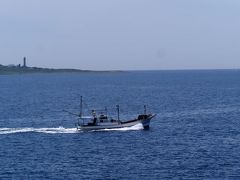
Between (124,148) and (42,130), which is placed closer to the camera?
(124,148)

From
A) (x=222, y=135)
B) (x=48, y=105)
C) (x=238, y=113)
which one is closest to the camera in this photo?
(x=222, y=135)

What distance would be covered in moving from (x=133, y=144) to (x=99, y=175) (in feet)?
78.1

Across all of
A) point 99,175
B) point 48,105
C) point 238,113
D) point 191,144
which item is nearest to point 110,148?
point 191,144

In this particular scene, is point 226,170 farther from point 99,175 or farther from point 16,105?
point 16,105

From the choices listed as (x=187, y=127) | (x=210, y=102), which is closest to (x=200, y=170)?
(x=187, y=127)

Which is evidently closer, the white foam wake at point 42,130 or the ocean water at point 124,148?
the ocean water at point 124,148

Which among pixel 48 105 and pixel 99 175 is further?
pixel 48 105

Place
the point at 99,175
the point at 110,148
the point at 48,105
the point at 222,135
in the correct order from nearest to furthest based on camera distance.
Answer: the point at 99,175, the point at 110,148, the point at 222,135, the point at 48,105

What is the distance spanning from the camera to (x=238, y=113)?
13650cm

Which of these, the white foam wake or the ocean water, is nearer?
the ocean water

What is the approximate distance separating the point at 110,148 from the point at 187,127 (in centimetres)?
2662

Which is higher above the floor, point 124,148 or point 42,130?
point 42,130

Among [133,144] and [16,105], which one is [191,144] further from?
[16,105]

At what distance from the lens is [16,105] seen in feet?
562
